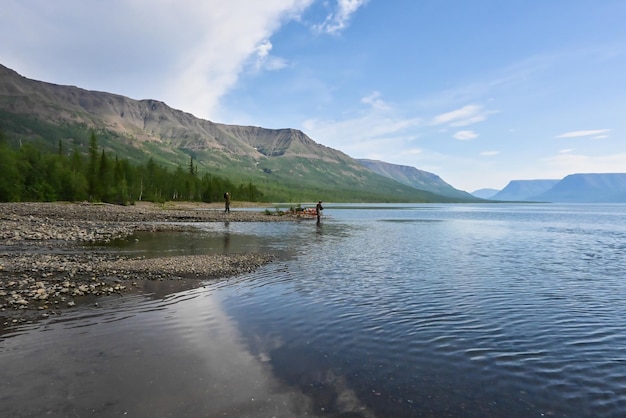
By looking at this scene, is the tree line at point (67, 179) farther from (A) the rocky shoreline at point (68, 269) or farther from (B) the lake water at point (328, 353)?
(B) the lake water at point (328, 353)

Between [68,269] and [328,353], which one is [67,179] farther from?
[328,353]

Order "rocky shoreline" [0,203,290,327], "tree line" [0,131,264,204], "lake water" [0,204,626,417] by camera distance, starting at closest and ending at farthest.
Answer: "lake water" [0,204,626,417] → "rocky shoreline" [0,203,290,327] → "tree line" [0,131,264,204]

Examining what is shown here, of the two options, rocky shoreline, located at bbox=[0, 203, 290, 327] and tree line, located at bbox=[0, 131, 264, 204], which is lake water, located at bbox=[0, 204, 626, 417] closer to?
rocky shoreline, located at bbox=[0, 203, 290, 327]

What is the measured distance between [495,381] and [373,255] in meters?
25.5

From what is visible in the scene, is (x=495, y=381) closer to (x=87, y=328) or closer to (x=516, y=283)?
(x=87, y=328)

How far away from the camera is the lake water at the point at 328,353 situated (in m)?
8.52

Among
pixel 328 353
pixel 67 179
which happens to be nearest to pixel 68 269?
pixel 328 353

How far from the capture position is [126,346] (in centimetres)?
1166

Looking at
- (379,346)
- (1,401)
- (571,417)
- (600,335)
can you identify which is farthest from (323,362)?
(600,335)

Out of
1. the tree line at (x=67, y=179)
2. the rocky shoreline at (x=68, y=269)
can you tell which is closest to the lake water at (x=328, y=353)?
the rocky shoreline at (x=68, y=269)

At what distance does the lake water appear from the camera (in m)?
8.52

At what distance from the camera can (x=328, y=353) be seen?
38.5ft

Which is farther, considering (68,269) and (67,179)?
(67,179)

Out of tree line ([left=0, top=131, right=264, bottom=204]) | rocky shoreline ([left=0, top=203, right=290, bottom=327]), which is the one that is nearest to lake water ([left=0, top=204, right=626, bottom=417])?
rocky shoreline ([left=0, top=203, right=290, bottom=327])
